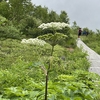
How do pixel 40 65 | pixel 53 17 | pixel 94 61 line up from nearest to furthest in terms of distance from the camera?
pixel 40 65 < pixel 94 61 < pixel 53 17

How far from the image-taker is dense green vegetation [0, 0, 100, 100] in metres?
3.36

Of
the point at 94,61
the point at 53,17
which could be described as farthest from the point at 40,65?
→ the point at 53,17

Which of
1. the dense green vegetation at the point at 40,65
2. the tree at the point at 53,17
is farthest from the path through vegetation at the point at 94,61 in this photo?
the tree at the point at 53,17

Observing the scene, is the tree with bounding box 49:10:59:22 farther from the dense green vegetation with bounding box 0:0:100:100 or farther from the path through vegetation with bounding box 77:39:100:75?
the path through vegetation with bounding box 77:39:100:75

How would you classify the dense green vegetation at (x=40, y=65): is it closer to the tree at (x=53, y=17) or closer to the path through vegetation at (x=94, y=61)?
the tree at (x=53, y=17)

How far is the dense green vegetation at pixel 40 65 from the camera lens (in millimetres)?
3357

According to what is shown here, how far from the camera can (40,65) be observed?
3.09 m

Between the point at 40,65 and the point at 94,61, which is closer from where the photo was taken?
the point at 40,65

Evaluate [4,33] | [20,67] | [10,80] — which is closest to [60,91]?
[10,80]

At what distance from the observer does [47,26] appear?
10.9 ft

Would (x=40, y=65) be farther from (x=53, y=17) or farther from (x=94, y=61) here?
(x=53, y=17)

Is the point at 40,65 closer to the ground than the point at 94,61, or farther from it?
farther from it

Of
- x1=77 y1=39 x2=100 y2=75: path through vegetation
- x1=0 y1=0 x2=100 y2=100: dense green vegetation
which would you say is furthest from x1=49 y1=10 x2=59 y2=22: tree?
x1=77 y1=39 x2=100 y2=75: path through vegetation

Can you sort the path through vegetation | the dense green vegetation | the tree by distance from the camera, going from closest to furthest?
the dense green vegetation → the path through vegetation → the tree
